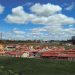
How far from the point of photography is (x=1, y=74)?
37.8 m

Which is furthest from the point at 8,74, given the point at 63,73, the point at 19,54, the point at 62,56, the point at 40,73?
the point at 19,54

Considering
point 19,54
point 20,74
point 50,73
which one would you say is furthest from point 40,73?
point 19,54

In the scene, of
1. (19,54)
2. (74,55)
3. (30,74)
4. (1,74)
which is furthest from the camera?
(19,54)

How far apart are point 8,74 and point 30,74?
3.70 metres

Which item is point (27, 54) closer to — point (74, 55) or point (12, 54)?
point (12, 54)

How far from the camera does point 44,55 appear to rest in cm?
8219

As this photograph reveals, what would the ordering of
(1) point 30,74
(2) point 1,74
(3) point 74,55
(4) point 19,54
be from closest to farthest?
1. (2) point 1,74
2. (1) point 30,74
3. (3) point 74,55
4. (4) point 19,54

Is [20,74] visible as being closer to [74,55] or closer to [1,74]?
[1,74]

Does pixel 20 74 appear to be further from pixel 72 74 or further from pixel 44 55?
pixel 44 55

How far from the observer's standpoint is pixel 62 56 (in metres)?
79.2

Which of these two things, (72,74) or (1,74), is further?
(72,74)

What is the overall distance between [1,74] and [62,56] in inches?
1710

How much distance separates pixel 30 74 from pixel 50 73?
12.2 feet

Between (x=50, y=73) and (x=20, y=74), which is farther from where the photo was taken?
(x=50, y=73)
